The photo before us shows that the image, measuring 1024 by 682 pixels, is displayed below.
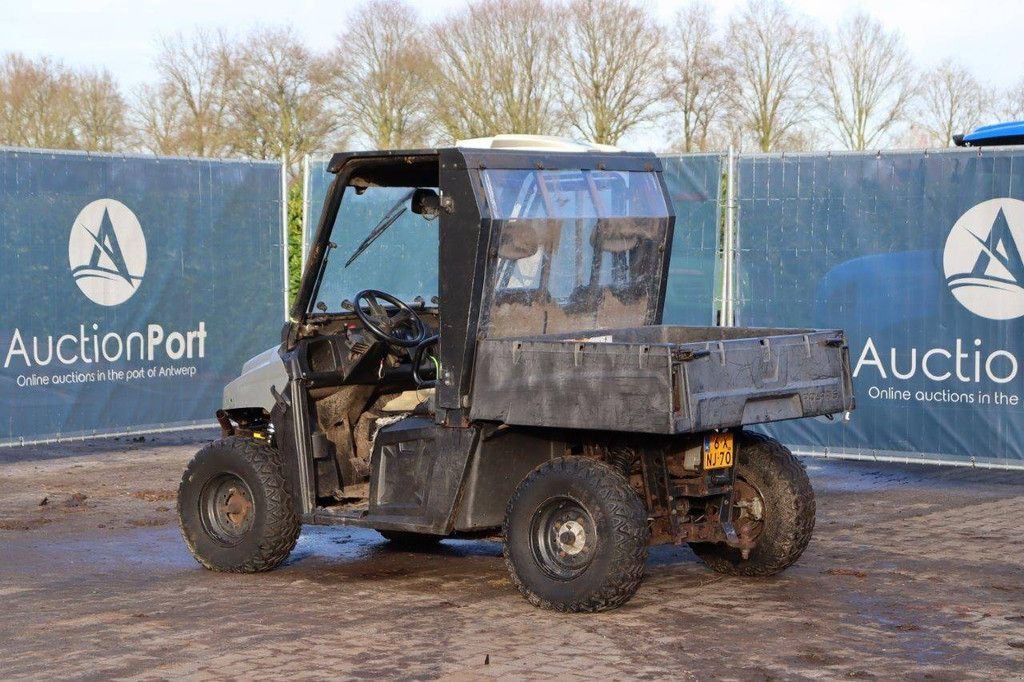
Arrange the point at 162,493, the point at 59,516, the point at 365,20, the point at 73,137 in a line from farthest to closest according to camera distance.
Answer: the point at 365,20 → the point at 73,137 → the point at 162,493 → the point at 59,516

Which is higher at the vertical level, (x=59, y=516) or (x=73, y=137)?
(x=73, y=137)

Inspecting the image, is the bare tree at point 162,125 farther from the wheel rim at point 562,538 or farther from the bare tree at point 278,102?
the wheel rim at point 562,538

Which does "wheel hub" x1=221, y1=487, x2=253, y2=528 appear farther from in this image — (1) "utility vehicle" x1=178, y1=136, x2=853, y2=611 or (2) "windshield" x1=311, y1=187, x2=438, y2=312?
(2) "windshield" x1=311, y1=187, x2=438, y2=312

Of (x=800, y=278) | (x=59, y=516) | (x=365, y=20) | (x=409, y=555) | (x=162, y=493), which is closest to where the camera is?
(x=409, y=555)

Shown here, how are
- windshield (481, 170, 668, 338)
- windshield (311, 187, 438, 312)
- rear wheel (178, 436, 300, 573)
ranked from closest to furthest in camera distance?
windshield (481, 170, 668, 338) < rear wheel (178, 436, 300, 573) < windshield (311, 187, 438, 312)

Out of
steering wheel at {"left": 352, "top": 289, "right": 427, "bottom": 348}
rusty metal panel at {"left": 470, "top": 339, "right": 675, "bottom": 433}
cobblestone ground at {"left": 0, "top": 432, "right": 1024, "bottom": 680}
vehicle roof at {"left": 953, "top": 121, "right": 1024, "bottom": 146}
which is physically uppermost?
vehicle roof at {"left": 953, "top": 121, "right": 1024, "bottom": 146}

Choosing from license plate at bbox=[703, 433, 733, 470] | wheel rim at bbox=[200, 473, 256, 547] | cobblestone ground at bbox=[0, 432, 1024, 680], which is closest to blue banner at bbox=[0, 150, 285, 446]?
cobblestone ground at bbox=[0, 432, 1024, 680]

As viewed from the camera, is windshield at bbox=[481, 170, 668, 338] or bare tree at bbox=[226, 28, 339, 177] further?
bare tree at bbox=[226, 28, 339, 177]

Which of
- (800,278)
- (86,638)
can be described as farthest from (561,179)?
(800,278)

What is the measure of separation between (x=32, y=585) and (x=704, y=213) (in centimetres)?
653

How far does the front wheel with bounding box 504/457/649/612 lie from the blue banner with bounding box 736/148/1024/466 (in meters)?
5.03

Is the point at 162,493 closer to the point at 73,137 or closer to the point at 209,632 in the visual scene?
the point at 209,632

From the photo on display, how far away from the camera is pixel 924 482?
1191cm

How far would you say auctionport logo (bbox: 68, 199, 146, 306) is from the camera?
12.7 metres
